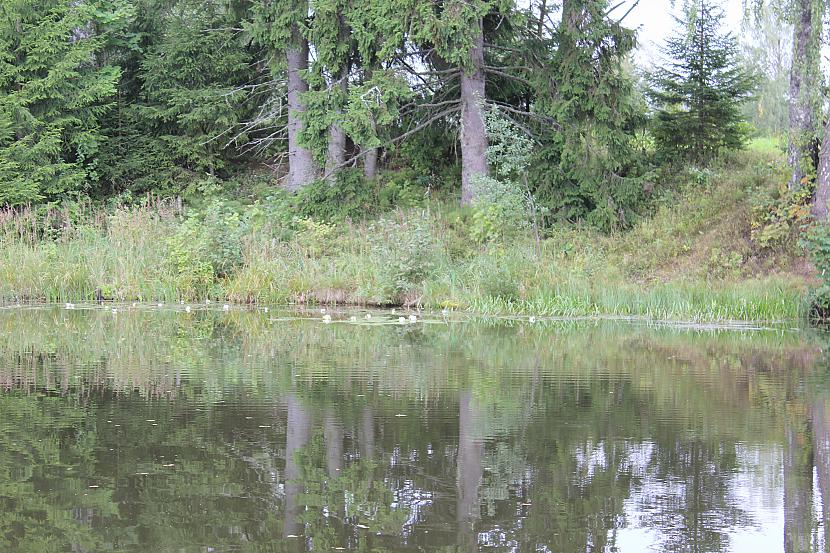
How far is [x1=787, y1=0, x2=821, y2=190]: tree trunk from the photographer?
688 inches

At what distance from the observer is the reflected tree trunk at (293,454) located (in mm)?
5082

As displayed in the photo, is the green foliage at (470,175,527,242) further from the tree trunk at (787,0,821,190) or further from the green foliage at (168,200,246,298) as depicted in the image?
the tree trunk at (787,0,821,190)

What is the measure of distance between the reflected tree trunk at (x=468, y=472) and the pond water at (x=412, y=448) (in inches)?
0.7

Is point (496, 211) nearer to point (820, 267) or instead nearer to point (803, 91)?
point (803, 91)

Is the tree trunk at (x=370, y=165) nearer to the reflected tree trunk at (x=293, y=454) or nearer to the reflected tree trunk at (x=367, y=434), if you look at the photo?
the reflected tree trunk at (x=293, y=454)

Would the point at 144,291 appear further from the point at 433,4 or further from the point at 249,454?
the point at 249,454

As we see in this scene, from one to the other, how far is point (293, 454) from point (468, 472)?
45.8 inches

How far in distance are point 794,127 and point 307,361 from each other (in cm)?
1188

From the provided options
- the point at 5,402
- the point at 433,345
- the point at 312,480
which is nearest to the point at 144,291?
the point at 433,345

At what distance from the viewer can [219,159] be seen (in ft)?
92.2

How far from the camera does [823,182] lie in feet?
59.1

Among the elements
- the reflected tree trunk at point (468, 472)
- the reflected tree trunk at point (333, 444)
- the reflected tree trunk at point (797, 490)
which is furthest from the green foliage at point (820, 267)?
the reflected tree trunk at point (333, 444)

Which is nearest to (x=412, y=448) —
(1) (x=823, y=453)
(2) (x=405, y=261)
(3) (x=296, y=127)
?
(1) (x=823, y=453)

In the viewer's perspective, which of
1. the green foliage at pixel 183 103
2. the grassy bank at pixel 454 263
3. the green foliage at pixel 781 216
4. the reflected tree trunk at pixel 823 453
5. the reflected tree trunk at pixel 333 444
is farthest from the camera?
the green foliage at pixel 183 103
